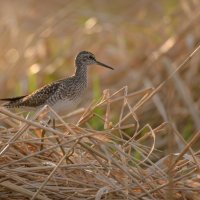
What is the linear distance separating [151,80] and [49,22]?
2001mm

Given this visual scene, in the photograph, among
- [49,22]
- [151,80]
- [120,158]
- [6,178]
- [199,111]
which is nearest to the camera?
[6,178]

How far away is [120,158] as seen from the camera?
6129mm

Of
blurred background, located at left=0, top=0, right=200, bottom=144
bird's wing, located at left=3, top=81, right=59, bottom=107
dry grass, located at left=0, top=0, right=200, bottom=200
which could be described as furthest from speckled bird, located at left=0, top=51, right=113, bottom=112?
blurred background, located at left=0, top=0, right=200, bottom=144

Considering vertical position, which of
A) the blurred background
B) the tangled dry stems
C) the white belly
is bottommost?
the tangled dry stems

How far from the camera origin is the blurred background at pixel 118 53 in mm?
11305

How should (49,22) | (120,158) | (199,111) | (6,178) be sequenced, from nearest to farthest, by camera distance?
(6,178) < (120,158) < (199,111) < (49,22)

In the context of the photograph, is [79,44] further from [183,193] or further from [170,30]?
[183,193]

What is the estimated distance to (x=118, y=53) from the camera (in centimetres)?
1273

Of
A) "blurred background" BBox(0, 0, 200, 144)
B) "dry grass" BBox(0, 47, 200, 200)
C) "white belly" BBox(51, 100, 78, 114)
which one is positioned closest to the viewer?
"dry grass" BBox(0, 47, 200, 200)

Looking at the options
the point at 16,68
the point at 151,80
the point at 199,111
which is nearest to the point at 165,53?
the point at 151,80

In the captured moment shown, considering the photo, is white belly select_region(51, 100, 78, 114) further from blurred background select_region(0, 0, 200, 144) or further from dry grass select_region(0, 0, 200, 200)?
blurred background select_region(0, 0, 200, 144)

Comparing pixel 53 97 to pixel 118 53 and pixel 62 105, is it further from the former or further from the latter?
pixel 118 53

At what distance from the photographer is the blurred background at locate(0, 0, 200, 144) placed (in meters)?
11.3

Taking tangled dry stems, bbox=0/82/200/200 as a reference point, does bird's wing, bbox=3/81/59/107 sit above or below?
above
